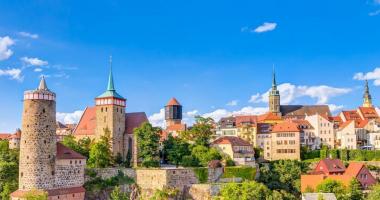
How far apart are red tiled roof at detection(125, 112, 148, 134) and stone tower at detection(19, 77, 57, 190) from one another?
44.9 feet

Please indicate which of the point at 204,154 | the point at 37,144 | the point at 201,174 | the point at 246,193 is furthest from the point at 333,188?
the point at 37,144

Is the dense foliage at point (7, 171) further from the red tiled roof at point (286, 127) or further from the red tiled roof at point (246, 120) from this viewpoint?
the red tiled roof at point (246, 120)

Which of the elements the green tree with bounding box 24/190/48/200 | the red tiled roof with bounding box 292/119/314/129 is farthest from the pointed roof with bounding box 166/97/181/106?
the green tree with bounding box 24/190/48/200

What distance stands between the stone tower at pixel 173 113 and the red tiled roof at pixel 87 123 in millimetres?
31008

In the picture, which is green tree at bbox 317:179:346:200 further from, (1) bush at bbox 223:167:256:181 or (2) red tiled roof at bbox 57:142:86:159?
(2) red tiled roof at bbox 57:142:86:159

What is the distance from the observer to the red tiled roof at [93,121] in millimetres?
67188

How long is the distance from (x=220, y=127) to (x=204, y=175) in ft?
103

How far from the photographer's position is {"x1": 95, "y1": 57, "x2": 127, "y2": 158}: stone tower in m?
65.0

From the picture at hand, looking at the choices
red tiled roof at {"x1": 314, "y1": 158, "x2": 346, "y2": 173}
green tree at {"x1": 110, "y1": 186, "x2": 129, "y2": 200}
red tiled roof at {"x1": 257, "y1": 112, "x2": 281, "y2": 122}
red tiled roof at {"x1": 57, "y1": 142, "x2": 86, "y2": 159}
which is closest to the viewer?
green tree at {"x1": 110, "y1": 186, "x2": 129, "y2": 200}

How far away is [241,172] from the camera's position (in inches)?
2491

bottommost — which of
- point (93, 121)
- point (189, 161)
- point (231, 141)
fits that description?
point (189, 161)

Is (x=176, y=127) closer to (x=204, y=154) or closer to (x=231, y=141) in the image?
(x=231, y=141)

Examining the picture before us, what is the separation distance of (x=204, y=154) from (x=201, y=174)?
4526mm

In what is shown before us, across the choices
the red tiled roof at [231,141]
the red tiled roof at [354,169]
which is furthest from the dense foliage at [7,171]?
the red tiled roof at [354,169]
